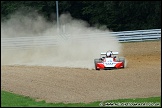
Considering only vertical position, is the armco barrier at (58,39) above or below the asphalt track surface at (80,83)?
above

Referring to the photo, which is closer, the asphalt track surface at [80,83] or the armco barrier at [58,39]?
the asphalt track surface at [80,83]

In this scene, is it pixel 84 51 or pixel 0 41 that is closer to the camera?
pixel 84 51

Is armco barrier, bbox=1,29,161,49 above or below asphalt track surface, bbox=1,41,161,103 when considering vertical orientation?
above

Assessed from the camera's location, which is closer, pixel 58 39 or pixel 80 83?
pixel 80 83

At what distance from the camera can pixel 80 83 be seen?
67.4 ft

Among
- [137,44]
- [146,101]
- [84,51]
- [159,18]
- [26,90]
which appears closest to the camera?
[146,101]

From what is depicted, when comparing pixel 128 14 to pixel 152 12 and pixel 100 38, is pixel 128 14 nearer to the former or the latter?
pixel 152 12

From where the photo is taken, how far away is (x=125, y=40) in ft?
129

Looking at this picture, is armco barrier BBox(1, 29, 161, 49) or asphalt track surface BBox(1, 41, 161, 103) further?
armco barrier BBox(1, 29, 161, 49)

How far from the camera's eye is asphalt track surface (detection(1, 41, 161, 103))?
17922 millimetres

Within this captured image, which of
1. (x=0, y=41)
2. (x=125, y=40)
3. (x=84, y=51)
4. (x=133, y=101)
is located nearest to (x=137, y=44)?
(x=125, y=40)

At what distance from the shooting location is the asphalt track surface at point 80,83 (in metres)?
17.9

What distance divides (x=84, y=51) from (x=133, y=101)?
A: 1865cm

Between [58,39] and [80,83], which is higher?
[58,39]
